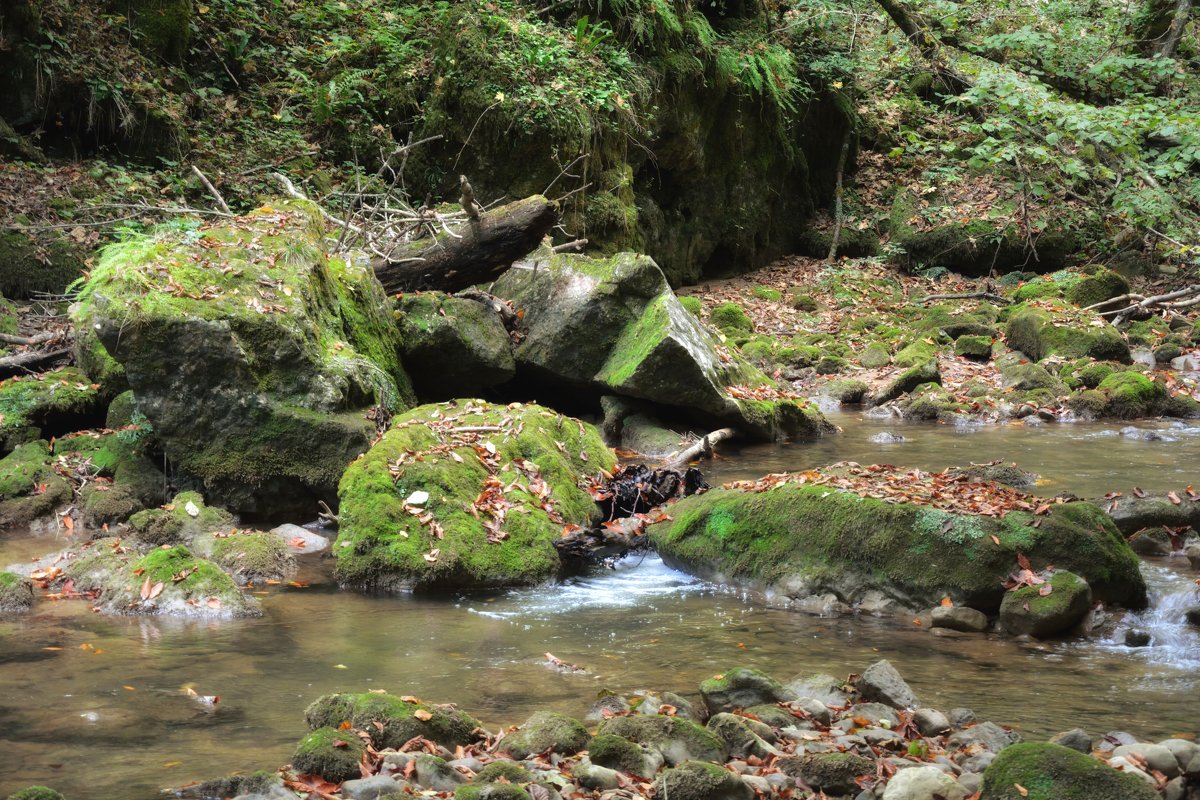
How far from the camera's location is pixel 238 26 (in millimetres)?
16594

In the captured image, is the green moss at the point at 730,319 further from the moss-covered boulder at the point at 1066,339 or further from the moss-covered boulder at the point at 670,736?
the moss-covered boulder at the point at 670,736

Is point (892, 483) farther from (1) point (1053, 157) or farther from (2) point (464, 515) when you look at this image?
(1) point (1053, 157)

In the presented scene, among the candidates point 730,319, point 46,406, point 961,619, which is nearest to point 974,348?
A: point 730,319

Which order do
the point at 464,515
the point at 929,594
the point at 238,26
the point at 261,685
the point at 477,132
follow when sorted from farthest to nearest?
the point at 238,26
the point at 477,132
the point at 464,515
the point at 929,594
the point at 261,685

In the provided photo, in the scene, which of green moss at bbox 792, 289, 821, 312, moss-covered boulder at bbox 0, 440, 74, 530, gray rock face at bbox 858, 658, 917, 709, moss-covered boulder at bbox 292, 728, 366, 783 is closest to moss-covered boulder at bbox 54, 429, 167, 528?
moss-covered boulder at bbox 0, 440, 74, 530

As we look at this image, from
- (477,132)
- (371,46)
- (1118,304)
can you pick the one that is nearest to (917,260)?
(1118,304)

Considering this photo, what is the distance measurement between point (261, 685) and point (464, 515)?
217 centimetres

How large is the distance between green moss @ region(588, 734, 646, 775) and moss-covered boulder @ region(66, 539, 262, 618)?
2.78m

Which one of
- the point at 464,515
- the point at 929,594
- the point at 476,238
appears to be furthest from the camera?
the point at 476,238

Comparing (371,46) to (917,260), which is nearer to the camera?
(371,46)

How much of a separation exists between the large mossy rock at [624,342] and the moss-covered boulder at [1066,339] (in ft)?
18.3

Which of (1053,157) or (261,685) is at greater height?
(1053,157)

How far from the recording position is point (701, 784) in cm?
346

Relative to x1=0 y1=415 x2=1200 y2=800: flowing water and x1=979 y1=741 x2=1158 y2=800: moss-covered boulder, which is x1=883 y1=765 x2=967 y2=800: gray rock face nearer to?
x1=979 y1=741 x2=1158 y2=800: moss-covered boulder
